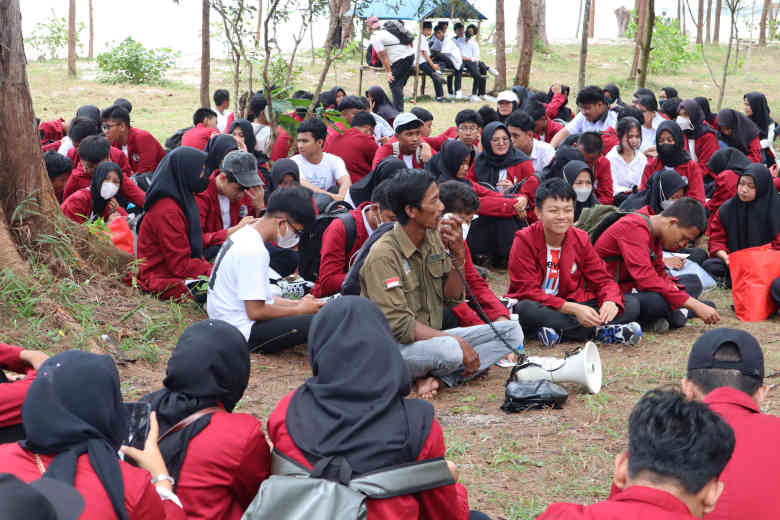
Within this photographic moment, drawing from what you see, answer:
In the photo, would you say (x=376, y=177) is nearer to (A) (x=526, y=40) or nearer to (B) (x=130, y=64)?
(A) (x=526, y=40)

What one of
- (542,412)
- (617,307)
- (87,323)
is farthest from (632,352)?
(87,323)

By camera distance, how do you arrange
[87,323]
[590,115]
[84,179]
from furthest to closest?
[590,115] < [84,179] < [87,323]

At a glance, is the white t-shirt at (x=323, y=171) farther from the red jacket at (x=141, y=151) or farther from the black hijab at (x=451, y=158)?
the red jacket at (x=141, y=151)

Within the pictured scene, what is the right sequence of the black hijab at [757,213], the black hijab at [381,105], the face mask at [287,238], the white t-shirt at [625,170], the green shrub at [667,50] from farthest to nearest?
the green shrub at [667,50], the black hijab at [381,105], the white t-shirt at [625,170], the black hijab at [757,213], the face mask at [287,238]

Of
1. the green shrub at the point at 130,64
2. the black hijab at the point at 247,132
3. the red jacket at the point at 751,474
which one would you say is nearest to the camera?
the red jacket at the point at 751,474

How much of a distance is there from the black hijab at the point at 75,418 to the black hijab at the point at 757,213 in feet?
19.7

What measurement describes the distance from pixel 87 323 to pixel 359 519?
3.13 m

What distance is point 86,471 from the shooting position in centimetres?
199

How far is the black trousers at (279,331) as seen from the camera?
4.88 m

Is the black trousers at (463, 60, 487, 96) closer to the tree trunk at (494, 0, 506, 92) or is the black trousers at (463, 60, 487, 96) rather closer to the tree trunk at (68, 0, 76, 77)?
the tree trunk at (494, 0, 506, 92)

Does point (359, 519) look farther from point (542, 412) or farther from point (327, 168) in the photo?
point (327, 168)

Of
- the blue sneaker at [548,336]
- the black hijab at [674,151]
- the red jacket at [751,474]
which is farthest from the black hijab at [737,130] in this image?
the red jacket at [751,474]

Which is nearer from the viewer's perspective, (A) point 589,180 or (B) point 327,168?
(A) point 589,180

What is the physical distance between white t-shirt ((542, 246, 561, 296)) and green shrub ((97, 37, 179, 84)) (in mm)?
14025
